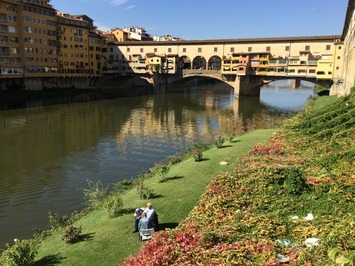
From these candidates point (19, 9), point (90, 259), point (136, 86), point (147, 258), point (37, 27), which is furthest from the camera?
point (136, 86)

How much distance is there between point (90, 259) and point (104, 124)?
38.6 meters

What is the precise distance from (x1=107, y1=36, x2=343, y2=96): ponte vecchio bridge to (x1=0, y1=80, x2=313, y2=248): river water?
1742 cm

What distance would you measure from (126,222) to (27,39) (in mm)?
79487

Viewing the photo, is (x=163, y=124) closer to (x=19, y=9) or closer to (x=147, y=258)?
(x=147, y=258)

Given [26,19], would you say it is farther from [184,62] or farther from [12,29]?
[184,62]

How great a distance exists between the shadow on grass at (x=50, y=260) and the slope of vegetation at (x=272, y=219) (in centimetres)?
372

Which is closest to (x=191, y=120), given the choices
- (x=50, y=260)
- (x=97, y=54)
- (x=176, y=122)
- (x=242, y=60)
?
(x=176, y=122)

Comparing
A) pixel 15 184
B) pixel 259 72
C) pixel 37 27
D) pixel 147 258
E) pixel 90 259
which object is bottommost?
pixel 15 184

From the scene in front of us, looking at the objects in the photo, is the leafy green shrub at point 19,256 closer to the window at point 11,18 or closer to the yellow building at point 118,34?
the window at point 11,18

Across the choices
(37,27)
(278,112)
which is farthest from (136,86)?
(278,112)

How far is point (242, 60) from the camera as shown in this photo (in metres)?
87.6

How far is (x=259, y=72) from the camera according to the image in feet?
284

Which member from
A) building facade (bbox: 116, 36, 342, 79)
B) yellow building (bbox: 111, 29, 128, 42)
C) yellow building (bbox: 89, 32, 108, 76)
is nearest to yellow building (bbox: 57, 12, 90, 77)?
yellow building (bbox: 89, 32, 108, 76)

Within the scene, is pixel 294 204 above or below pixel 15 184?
above
